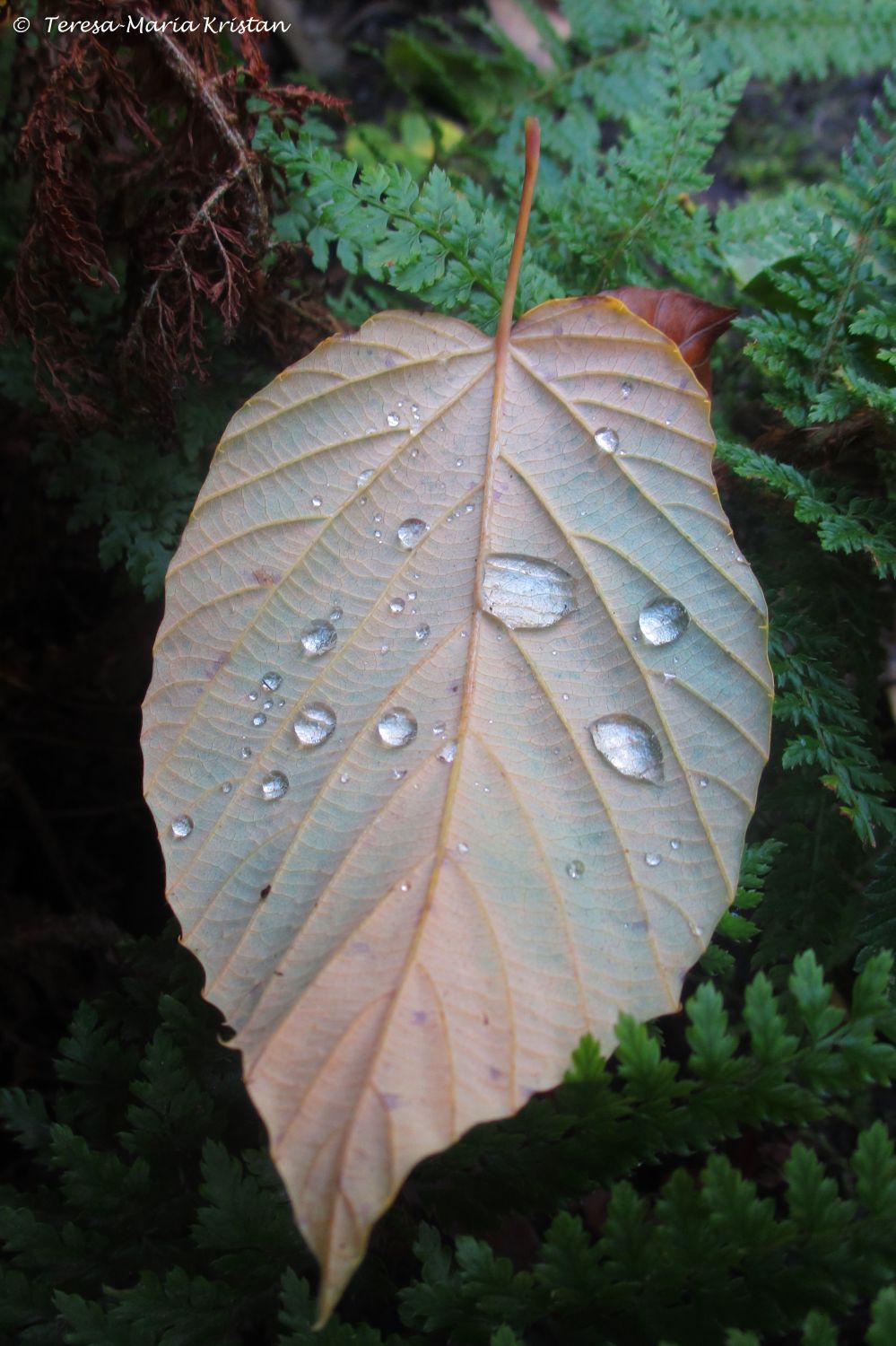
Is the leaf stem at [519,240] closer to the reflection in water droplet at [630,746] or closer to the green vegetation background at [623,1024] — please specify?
the green vegetation background at [623,1024]

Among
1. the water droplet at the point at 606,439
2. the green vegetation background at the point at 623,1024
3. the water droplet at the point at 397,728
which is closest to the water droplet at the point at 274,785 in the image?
the water droplet at the point at 397,728

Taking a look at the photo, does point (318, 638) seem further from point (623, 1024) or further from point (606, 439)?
point (623, 1024)

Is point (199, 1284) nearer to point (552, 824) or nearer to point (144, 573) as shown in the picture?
point (552, 824)

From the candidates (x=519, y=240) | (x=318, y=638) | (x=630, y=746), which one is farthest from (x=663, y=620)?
(x=519, y=240)

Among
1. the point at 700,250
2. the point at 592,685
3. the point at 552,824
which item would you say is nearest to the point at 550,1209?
the point at 552,824

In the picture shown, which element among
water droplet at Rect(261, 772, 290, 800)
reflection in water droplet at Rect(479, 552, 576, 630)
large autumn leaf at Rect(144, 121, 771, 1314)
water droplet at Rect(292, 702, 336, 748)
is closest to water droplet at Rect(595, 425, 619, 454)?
large autumn leaf at Rect(144, 121, 771, 1314)

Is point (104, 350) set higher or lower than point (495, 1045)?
higher

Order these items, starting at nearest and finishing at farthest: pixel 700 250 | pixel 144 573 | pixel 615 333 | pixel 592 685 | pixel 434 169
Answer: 1. pixel 592 685
2. pixel 615 333
3. pixel 434 169
4. pixel 144 573
5. pixel 700 250
